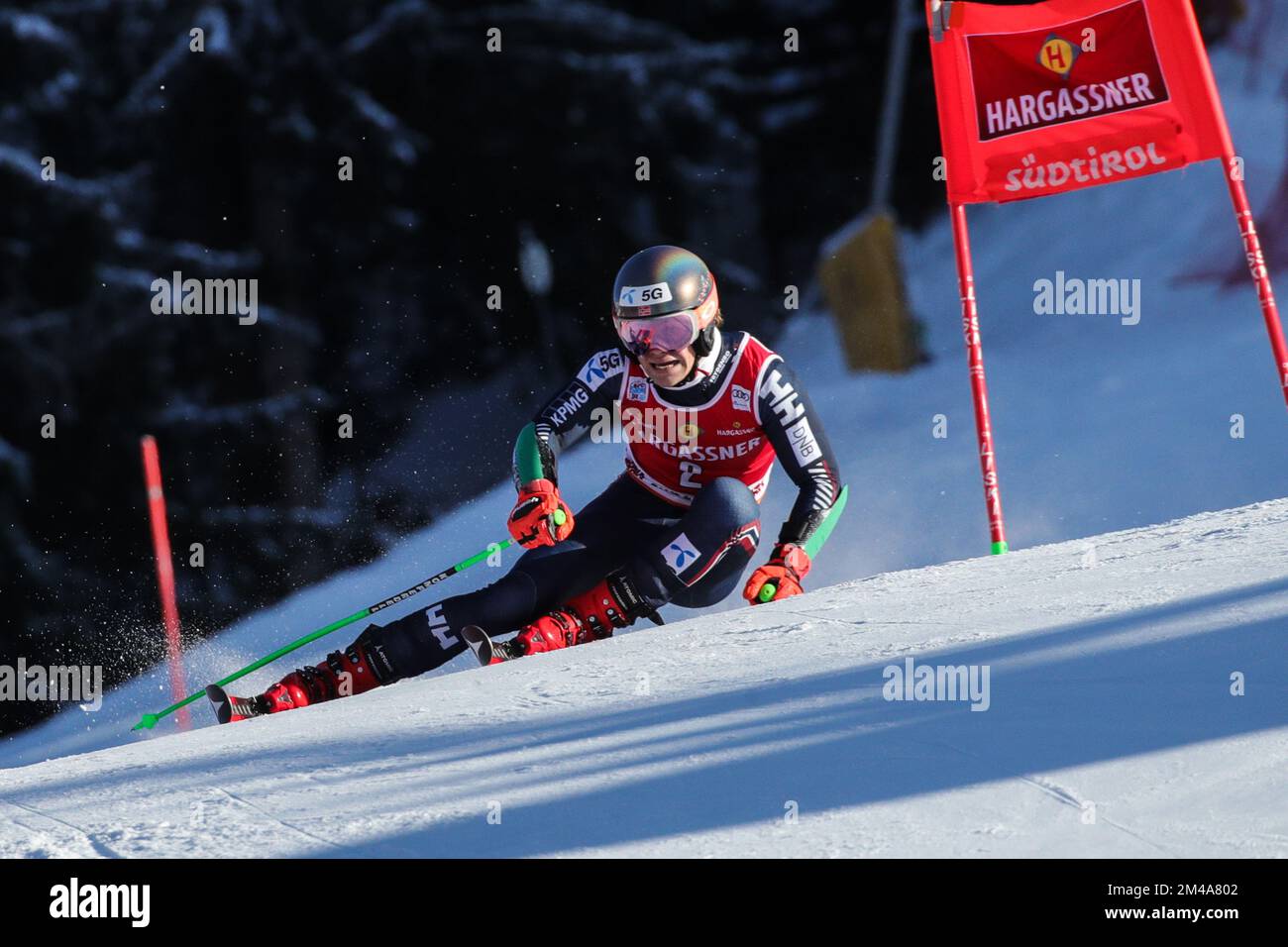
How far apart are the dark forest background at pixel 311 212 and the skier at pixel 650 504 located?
922 centimetres

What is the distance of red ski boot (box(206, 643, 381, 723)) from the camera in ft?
15.3

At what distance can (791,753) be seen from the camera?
3166mm

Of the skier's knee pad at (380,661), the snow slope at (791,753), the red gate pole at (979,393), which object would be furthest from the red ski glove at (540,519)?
the red gate pole at (979,393)

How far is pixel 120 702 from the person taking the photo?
805cm

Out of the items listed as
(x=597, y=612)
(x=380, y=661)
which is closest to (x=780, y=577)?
(x=597, y=612)

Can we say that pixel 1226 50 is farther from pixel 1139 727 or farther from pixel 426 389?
pixel 1139 727

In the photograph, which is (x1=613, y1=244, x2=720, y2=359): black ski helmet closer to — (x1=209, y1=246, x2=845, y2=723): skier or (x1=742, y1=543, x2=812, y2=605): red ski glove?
(x1=209, y1=246, x2=845, y2=723): skier

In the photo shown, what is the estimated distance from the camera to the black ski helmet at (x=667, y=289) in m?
5.04

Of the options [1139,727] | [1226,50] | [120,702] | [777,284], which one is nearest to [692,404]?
[1139,727]

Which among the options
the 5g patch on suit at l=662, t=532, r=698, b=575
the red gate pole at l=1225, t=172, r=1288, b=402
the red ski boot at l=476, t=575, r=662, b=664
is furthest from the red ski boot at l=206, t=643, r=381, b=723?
the red gate pole at l=1225, t=172, r=1288, b=402

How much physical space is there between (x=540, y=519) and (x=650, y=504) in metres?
0.49

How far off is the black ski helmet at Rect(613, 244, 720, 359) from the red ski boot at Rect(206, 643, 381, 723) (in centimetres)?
138

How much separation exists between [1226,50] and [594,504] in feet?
31.6

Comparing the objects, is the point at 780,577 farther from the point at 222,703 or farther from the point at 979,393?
the point at 222,703
